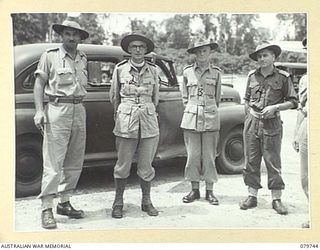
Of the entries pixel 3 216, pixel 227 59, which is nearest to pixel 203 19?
pixel 227 59

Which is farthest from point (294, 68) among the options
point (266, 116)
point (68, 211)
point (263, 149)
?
point (68, 211)

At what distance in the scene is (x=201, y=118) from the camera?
3.29 m

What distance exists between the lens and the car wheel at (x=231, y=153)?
375 centimetres

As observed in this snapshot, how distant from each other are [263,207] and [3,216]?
1.68 metres

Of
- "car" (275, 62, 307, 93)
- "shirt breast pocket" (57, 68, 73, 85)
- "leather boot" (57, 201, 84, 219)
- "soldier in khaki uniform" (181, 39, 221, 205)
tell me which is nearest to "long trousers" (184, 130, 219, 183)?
"soldier in khaki uniform" (181, 39, 221, 205)

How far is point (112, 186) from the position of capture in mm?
3428

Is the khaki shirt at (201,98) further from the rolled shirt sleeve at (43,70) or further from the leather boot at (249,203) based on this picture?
the rolled shirt sleeve at (43,70)

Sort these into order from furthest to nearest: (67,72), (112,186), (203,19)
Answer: (112,186), (203,19), (67,72)

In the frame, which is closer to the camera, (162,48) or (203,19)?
(203,19)

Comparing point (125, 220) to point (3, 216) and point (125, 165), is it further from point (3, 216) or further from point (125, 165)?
point (3, 216)

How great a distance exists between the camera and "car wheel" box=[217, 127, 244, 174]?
375cm

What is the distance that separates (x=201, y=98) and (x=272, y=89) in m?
0.48

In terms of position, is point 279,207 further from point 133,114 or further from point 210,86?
point 133,114

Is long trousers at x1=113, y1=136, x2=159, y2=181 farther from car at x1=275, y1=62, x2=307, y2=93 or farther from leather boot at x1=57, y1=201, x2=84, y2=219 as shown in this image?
car at x1=275, y1=62, x2=307, y2=93
